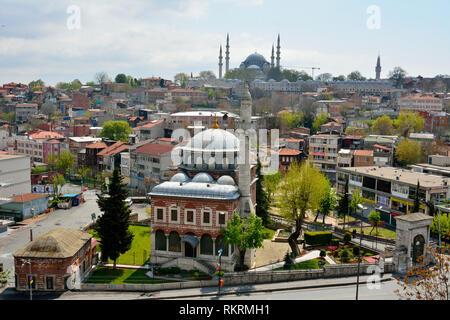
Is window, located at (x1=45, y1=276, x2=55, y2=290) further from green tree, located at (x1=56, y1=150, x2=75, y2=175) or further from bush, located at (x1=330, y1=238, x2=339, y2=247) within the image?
green tree, located at (x1=56, y1=150, x2=75, y2=175)

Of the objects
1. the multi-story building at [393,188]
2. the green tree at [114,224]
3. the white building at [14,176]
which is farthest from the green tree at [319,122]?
the green tree at [114,224]

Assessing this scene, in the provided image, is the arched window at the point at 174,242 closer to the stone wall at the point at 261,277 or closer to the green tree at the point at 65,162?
the stone wall at the point at 261,277

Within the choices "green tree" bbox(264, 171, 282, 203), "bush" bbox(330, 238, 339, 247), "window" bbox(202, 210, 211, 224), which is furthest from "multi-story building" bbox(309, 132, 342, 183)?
"window" bbox(202, 210, 211, 224)

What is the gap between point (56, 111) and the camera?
13275cm

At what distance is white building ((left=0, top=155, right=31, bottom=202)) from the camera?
52.9 m

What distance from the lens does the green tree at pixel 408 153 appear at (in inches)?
2628

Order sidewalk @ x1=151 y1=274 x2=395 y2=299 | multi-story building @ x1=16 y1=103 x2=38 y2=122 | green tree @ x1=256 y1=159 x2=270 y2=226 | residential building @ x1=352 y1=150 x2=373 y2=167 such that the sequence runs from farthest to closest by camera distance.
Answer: multi-story building @ x1=16 y1=103 x2=38 y2=122 → residential building @ x1=352 y1=150 x2=373 y2=167 → green tree @ x1=256 y1=159 x2=270 y2=226 → sidewalk @ x1=151 y1=274 x2=395 y2=299

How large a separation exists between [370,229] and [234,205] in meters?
19.3

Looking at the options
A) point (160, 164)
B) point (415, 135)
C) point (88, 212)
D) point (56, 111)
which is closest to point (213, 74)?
point (56, 111)

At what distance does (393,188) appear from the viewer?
4778 centimetres

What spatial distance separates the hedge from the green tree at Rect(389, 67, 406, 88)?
5305 inches

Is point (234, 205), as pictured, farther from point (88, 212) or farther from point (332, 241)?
point (88, 212)

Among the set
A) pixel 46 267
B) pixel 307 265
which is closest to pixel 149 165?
pixel 307 265
